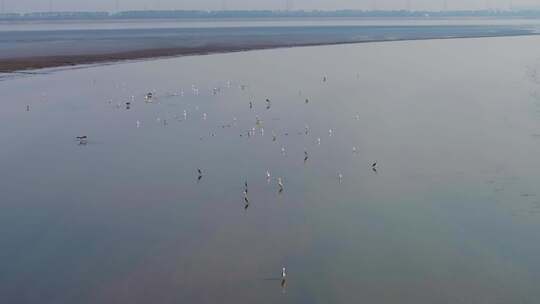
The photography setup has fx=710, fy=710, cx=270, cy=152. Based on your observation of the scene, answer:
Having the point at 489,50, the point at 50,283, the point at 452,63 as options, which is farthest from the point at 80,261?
the point at 489,50

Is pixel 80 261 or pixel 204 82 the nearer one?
pixel 80 261

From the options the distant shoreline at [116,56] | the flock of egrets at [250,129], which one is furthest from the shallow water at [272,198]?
the distant shoreline at [116,56]

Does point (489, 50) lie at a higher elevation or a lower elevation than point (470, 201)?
higher

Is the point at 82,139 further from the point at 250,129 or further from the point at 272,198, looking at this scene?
the point at 272,198

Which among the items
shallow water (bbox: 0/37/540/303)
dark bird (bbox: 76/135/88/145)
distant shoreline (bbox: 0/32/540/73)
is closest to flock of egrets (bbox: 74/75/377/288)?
dark bird (bbox: 76/135/88/145)

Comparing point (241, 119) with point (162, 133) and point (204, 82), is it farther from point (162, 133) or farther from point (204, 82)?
point (204, 82)

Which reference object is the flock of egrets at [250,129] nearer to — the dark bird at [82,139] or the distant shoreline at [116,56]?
the dark bird at [82,139]

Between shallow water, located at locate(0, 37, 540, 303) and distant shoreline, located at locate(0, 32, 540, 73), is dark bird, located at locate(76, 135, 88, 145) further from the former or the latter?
distant shoreline, located at locate(0, 32, 540, 73)

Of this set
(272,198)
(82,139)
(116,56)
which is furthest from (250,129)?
(116,56)

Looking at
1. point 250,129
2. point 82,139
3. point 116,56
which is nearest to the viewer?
point 82,139
